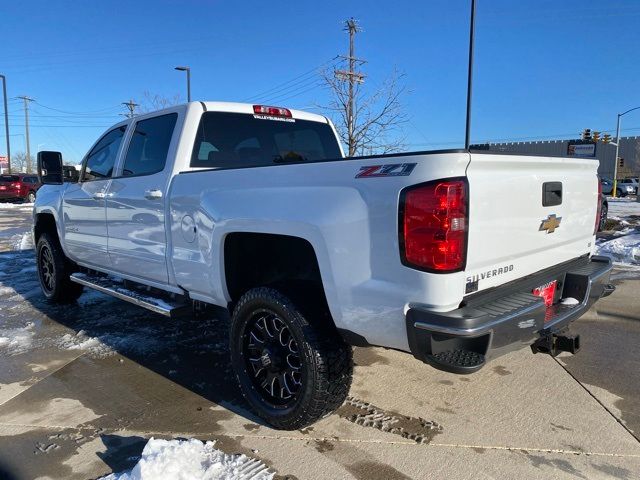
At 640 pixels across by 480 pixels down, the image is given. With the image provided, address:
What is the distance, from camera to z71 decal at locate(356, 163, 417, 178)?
7.60ft

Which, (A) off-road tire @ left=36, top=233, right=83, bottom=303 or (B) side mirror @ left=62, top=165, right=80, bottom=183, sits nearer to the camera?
(B) side mirror @ left=62, top=165, right=80, bottom=183

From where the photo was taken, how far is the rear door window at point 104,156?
487 centimetres

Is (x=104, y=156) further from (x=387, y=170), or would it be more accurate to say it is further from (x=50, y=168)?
(x=387, y=170)

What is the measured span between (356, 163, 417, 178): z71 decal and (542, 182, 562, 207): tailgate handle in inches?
40.3

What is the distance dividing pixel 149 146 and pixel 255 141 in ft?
3.03

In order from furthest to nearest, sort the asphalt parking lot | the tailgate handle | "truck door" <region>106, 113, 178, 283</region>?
"truck door" <region>106, 113, 178, 283</region>, the tailgate handle, the asphalt parking lot

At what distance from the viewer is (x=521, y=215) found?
2.69 m

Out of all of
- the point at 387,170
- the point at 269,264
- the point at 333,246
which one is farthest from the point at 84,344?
the point at 387,170

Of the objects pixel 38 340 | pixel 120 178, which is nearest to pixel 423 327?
pixel 120 178

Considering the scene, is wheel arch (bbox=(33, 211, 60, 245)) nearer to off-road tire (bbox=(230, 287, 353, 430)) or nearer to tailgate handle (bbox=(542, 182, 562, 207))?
off-road tire (bbox=(230, 287, 353, 430))

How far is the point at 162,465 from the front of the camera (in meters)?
2.43

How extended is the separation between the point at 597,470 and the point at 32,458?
10.2 feet

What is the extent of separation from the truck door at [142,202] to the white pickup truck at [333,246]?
19mm

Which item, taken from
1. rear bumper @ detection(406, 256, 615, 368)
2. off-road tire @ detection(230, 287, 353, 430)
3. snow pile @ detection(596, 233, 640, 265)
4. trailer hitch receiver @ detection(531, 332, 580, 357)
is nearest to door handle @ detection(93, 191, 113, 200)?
off-road tire @ detection(230, 287, 353, 430)
